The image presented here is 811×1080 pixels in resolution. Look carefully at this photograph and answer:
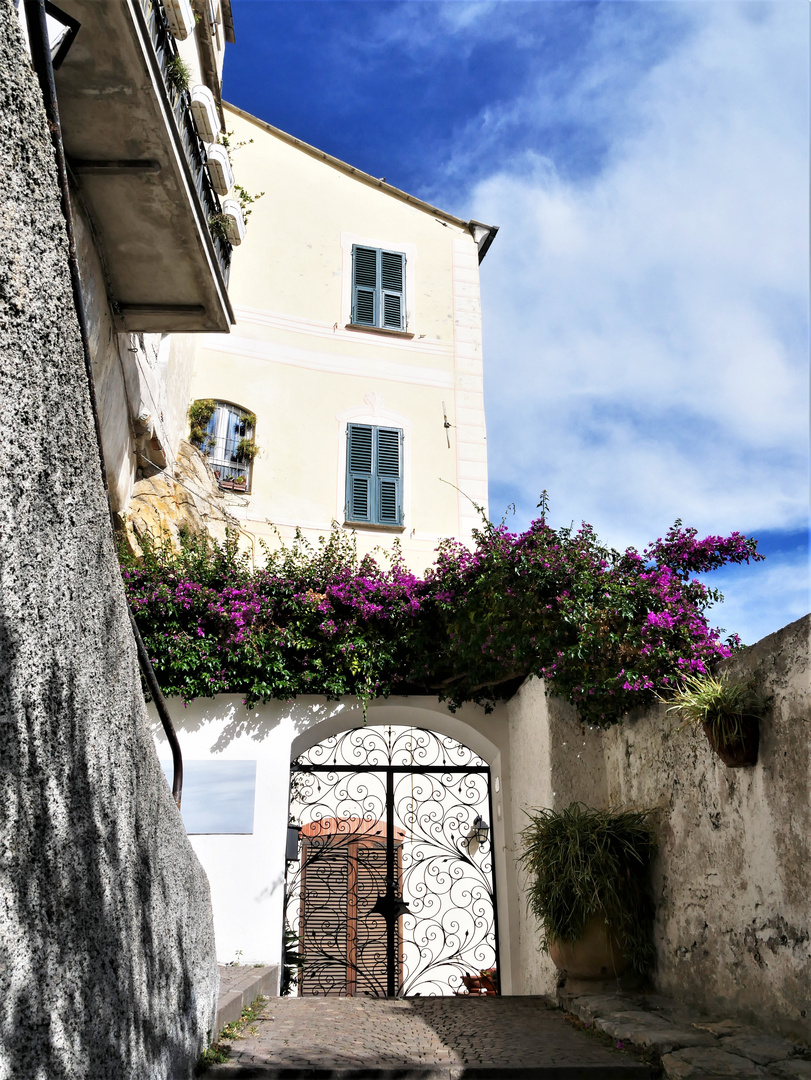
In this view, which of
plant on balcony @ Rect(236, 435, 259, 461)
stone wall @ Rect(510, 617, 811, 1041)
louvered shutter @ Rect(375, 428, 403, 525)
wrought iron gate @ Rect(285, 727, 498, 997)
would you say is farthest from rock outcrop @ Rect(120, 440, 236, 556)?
stone wall @ Rect(510, 617, 811, 1041)

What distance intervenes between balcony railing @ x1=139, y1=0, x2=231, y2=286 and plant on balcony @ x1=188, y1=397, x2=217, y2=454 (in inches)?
147

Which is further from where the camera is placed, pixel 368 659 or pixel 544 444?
pixel 544 444

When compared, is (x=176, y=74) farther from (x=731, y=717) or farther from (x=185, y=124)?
(x=731, y=717)

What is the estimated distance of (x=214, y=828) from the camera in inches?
308

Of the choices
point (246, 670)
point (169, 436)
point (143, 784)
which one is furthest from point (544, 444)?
point (143, 784)

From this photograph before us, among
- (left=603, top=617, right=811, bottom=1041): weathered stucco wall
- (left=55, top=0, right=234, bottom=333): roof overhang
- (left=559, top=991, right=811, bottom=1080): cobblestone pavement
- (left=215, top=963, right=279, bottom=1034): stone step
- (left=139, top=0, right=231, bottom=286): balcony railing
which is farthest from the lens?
(left=139, top=0, right=231, bottom=286): balcony railing

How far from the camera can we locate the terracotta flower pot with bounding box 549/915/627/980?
18.9 feet

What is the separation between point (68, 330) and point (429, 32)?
6105 mm

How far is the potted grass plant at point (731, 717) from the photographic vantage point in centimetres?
434

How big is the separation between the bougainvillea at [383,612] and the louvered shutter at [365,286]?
15.5 feet

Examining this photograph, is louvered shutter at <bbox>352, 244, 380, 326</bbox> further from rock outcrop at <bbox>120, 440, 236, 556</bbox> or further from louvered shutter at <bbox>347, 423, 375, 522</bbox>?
rock outcrop at <bbox>120, 440, 236, 556</bbox>

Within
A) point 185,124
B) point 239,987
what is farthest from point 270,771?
point 185,124

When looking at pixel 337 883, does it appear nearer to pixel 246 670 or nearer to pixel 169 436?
pixel 246 670

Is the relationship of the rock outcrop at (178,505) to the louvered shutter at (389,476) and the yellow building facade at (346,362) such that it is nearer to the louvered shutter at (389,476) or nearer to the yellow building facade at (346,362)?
the yellow building facade at (346,362)
